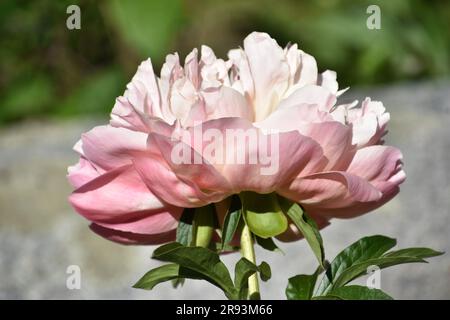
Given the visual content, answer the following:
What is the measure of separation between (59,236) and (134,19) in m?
0.49

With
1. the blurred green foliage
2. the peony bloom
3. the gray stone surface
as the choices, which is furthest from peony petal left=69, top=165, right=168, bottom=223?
the blurred green foliage

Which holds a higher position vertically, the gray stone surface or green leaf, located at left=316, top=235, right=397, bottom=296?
the gray stone surface

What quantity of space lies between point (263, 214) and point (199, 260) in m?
0.04

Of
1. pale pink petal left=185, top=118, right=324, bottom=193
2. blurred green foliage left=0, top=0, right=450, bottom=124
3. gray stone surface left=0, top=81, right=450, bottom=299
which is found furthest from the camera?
blurred green foliage left=0, top=0, right=450, bottom=124

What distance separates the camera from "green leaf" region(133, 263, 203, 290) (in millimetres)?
395

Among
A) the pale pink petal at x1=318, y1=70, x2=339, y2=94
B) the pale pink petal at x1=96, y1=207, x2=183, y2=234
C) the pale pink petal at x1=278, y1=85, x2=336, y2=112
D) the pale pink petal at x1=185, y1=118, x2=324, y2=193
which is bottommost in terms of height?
the pale pink petal at x1=96, y1=207, x2=183, y2=234

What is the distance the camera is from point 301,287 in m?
0.42

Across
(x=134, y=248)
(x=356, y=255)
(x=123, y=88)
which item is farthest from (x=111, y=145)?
(x=123, y=88)

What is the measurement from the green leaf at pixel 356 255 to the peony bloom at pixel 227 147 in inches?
0.7

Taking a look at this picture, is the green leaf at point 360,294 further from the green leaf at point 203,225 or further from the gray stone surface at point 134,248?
the gray stone surface at point 134,248

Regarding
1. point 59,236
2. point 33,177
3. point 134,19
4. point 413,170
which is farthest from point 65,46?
point 413,170

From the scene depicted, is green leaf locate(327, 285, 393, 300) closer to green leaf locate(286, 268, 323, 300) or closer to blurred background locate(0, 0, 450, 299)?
green leaf locate(286, 268, 323, 300)

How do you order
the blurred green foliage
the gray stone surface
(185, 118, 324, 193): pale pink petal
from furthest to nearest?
the blurred green foliage → the gray stone surface → (185, 118, 324, 193): pale pink petal

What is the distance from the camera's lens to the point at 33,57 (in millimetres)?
1916
